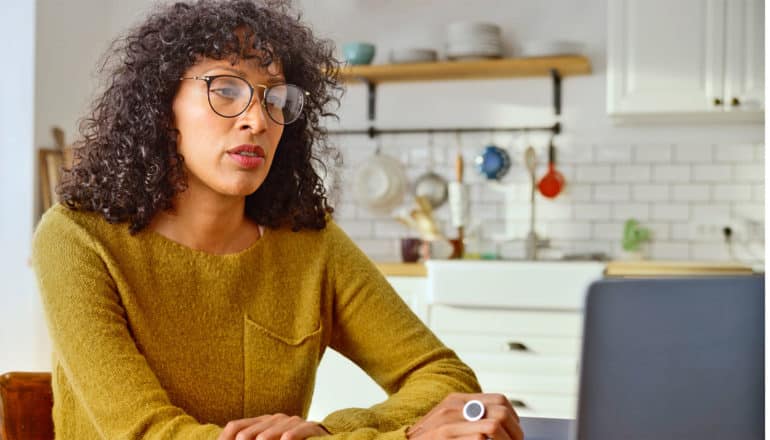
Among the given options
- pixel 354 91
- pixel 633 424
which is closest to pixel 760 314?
pixel 633 424

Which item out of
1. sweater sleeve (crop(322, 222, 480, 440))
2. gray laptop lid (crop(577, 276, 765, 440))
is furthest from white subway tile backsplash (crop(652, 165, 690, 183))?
gray laptop lid (crop(577, 276, 765, 440))

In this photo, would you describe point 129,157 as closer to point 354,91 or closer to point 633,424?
point 633,424

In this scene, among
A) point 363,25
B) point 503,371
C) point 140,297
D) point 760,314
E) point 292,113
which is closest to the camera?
point 760,314

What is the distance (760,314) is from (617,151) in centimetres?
383

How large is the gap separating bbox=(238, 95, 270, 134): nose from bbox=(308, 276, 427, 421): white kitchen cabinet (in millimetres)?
2647

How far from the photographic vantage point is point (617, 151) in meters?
4.52

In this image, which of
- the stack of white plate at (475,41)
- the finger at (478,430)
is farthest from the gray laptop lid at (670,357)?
the stack of white plate at (475,41)

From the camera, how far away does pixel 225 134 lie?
1.43 meters

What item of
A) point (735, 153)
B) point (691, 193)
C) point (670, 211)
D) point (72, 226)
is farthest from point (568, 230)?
point (72, 226)

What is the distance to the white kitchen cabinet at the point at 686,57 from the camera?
4082mm

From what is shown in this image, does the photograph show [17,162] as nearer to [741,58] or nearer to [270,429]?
[741,58]

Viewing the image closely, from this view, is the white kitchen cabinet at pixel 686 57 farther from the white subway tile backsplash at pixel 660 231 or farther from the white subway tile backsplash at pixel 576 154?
the white subway tile backsplash at pixel 660 231

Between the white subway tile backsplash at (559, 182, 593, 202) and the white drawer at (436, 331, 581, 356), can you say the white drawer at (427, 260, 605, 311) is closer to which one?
the white drawer at (436, 331, 581, 356)

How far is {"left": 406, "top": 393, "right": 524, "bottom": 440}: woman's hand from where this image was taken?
1167 millimetres
